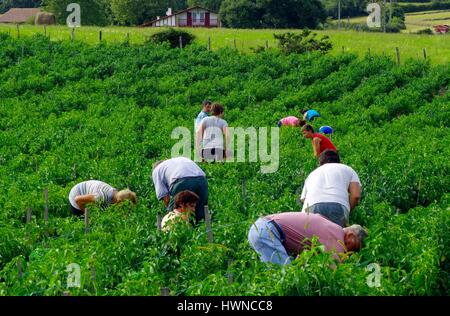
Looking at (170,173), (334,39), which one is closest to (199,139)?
(170,173)

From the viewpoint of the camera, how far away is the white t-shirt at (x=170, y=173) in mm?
11695

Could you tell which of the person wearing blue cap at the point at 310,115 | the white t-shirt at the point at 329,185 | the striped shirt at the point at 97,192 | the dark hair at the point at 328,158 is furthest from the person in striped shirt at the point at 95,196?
the person wearing blue cap at the point at 310,115

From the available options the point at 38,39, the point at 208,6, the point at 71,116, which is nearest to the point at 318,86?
the point at 71,116

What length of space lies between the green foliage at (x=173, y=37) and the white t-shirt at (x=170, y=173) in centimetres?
2674

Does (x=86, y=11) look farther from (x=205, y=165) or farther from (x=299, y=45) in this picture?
(x=205, y=165)

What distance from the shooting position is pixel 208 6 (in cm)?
9481

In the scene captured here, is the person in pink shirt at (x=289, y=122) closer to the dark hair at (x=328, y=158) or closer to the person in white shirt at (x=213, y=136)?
the person in white shirt at (x=213, y=136)

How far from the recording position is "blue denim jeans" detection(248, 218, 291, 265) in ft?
28.5

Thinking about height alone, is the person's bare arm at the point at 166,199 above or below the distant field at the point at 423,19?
below

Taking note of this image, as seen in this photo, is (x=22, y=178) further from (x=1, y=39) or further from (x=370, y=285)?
(x=1, y=39)

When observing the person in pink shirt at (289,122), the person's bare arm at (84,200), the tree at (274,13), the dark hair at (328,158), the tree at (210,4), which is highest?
the tree at (210,4)

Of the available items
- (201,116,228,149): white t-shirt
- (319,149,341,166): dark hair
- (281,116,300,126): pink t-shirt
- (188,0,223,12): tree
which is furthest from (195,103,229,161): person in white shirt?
(188,0,223,12): tree

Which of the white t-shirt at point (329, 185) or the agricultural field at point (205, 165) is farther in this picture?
the white t-shirt at point (329, 185)
